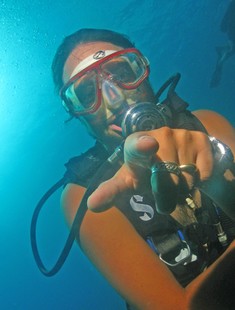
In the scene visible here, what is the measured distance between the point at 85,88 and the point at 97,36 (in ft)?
2.87

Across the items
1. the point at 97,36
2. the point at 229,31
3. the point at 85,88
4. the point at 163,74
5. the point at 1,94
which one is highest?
the point at 1,94

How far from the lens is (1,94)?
15812 millimetres

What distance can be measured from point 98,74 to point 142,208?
1.44 meters

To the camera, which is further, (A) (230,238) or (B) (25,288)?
(B) (25,288)

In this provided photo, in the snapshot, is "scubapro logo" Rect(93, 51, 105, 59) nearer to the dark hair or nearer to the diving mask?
the diving mask

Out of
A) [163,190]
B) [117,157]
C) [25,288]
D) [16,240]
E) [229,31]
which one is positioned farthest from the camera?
[25,288]

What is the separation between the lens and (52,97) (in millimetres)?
20391

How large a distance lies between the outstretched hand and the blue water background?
19.3ft

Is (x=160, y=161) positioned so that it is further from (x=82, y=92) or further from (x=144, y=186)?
(x=82, y=92)

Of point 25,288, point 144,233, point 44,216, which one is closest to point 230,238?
point 144,233

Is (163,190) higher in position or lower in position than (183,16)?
lower

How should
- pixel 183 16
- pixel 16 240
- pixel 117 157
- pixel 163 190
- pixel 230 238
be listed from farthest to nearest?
pixel 16 240 < pixel 183 16 < pixel 230 238 < pixel 117 157 < pixel 163 190

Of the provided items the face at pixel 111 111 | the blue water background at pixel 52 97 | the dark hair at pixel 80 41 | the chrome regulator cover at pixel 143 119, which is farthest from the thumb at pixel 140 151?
the blue water background at pixel 52 97

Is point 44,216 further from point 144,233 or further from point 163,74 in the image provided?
point 144,233
